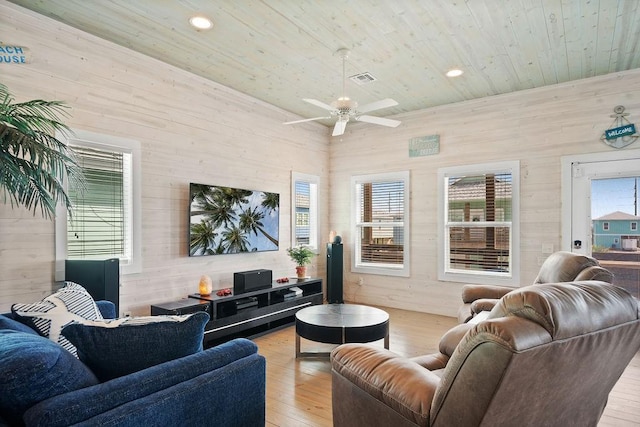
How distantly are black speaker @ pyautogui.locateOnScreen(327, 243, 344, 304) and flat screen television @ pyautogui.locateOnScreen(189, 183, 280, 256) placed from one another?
0.94m

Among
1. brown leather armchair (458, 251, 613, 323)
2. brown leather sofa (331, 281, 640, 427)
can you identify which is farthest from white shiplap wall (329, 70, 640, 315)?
brown leather sofa (331, 281, 640, 427)

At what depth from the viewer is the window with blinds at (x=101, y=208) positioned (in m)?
3.15

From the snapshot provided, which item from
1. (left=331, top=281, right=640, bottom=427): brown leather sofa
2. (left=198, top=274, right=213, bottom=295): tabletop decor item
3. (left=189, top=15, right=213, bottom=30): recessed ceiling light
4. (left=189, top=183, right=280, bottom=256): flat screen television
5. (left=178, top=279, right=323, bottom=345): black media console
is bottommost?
(left=178, top=279, right=323, bottom=345): black media console

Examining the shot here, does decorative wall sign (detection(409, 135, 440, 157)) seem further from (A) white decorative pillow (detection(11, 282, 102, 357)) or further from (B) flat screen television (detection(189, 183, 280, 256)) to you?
(A) white decorative pillow (detection(11, 282, 102, 357))

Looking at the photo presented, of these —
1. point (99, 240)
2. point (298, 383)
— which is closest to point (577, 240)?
point (298, 383)

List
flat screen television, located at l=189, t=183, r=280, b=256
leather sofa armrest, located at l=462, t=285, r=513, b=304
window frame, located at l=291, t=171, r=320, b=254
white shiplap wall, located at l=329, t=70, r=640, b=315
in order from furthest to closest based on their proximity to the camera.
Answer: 1. window frame, located at l=291, t=171, r=320, b=254
2. white shiplap wall, located at l=329, t=70, r=640, b=315
3. flat screen television, located at l=189, t=183, r=280, b=256
4. leather sofa armrest, located at l=462, t=285, r=513, b=304

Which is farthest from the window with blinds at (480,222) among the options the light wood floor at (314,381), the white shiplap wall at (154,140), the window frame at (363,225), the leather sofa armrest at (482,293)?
the white shiplap wall at (154,140)

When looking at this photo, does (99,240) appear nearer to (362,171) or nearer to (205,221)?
(205,221)

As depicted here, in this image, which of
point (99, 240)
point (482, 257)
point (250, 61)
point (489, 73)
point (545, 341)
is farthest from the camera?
point (482, 257)

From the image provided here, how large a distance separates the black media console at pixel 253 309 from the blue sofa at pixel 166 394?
6.98 ft

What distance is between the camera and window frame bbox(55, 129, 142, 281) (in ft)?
9.84

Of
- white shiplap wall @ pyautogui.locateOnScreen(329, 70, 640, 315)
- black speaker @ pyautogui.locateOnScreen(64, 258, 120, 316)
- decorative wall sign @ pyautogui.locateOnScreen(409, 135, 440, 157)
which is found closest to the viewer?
black speaker @ pyautogui.locateOnScreen(64, 258, 120, 316)

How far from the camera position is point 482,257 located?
486 centimetres

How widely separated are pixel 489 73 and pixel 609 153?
63.5 inches
